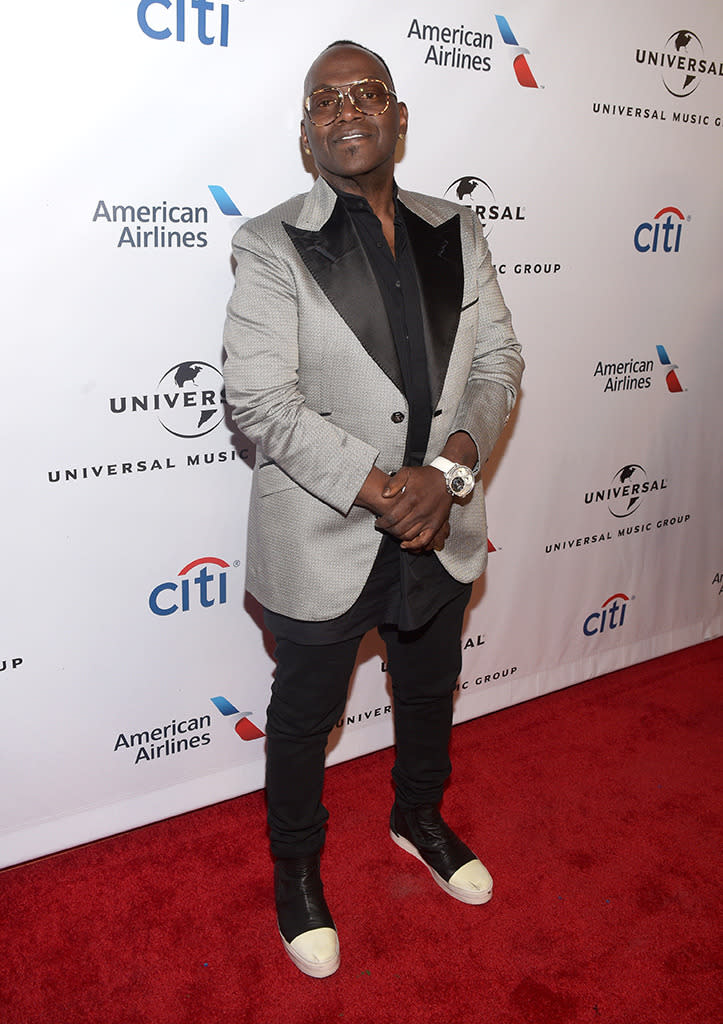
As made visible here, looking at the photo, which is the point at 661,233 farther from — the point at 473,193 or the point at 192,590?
the point at 192,590

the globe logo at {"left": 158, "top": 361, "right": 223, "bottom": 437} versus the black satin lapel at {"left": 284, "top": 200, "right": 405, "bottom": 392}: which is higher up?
the black satin lapel at {"left": 284, "top": 200, "right": 405, "bottom": 392}

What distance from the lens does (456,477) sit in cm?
165

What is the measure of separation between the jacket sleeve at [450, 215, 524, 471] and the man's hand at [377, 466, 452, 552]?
17 cm

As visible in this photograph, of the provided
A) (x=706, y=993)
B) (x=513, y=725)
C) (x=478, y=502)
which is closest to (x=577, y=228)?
(x=478, y=502)

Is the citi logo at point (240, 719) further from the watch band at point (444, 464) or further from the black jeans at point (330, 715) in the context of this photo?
the watch band at point (444, 464)

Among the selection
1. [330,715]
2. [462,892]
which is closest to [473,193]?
[330,715]

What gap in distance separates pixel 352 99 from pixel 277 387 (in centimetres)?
56

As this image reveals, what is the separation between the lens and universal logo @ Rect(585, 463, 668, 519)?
2834 millimetres

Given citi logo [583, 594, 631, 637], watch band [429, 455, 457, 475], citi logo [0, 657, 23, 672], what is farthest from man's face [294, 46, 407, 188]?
citi logo [583, 594, 631, 637]

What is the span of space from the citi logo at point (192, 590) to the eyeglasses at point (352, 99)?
1.12 metres

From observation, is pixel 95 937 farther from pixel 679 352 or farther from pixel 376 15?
pixel 679 352

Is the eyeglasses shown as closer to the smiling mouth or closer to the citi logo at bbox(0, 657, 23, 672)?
the smiling mouth

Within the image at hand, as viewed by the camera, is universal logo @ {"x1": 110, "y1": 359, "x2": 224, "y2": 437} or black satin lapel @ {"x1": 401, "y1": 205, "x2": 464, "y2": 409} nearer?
black satin lapel @ {"x1": 401, "y1": 205, "x2": 464, "y2": 409}

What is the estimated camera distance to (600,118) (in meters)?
2.37
